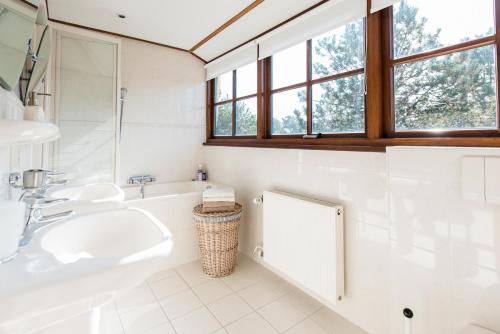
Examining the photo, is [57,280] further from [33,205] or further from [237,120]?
[237,120]

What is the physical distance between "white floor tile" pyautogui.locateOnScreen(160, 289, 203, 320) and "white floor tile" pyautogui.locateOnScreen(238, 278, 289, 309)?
1.12ft

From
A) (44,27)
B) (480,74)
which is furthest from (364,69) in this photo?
(44,27)

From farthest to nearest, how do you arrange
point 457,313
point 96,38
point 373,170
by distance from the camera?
1. point 96,38
2. point 373,170
3. point 457,313

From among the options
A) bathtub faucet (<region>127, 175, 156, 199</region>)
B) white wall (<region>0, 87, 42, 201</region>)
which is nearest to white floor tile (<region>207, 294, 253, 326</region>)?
white wall (<region>0, 87, 42, 201</region>)

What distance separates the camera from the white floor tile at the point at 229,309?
60.7 inches

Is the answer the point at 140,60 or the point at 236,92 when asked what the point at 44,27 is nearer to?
the point at 140,60

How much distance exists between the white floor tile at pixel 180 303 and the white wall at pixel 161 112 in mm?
1294

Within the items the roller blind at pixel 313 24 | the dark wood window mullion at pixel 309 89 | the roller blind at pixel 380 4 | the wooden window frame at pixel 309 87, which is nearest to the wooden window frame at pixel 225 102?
the wooden window frame at pixel 309 87

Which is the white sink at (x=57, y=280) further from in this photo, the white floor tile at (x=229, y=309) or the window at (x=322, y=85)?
the window at (x=322, y=85)

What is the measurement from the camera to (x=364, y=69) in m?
1.43

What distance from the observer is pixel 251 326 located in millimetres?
1476

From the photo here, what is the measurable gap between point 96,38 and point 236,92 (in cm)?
139

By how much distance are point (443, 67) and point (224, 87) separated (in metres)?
2.10

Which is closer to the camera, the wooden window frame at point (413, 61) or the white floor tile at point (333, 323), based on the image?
the wooden window frame at point (413, 61)
